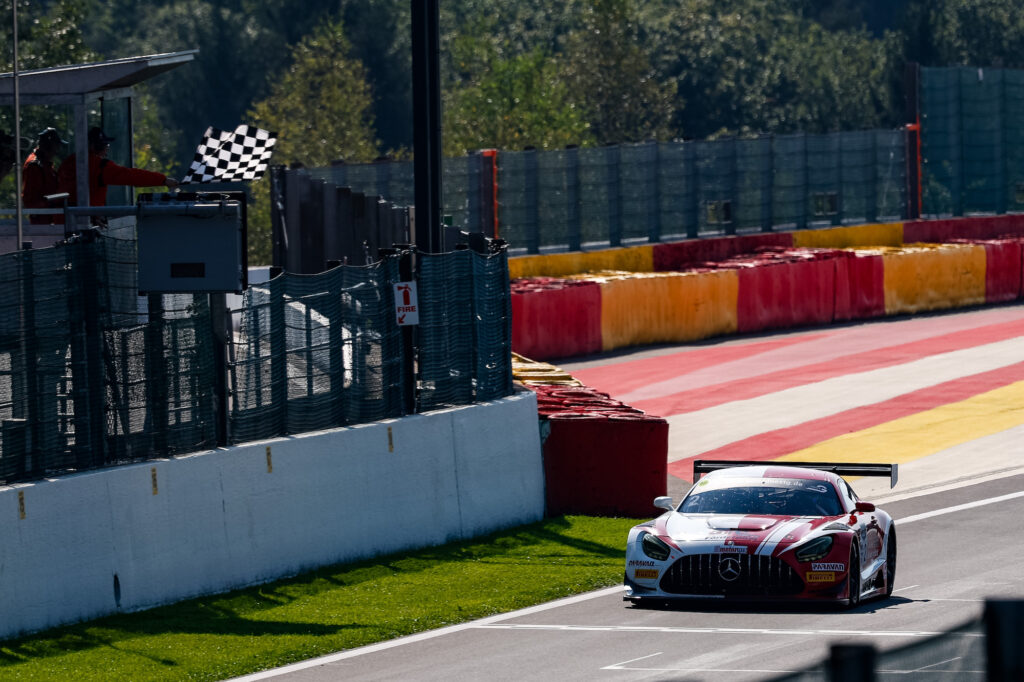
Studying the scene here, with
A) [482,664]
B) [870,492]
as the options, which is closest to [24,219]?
[482,664]

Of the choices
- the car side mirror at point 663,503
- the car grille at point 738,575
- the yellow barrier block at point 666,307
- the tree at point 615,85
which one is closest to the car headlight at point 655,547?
the car grille at point 738,575

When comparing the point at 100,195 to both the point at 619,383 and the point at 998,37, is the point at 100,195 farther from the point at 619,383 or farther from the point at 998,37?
the point at 998,37

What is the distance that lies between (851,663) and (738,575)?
9537 millimetres

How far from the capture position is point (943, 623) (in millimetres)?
13539

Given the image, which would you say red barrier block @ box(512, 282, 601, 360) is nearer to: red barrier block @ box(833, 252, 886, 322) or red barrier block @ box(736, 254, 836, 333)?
red barrier block @ box(736, 254, 836, 333)

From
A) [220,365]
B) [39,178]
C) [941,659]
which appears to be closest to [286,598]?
[220,365]

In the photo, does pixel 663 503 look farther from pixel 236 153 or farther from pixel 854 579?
pixel 236 153

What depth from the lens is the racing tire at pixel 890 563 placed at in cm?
1512

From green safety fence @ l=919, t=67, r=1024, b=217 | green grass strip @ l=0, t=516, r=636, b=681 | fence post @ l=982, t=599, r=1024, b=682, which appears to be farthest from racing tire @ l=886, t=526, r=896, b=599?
green safety fence @ l=919, t=67, r=1024, b=217

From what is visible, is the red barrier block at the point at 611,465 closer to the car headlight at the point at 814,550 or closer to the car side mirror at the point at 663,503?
the car side mirror at the point at 663,503

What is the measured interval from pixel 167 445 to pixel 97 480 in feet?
3.66

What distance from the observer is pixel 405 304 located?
18.3m

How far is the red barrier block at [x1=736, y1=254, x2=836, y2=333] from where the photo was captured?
3425cm

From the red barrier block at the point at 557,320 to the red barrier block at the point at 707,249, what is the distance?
5065 millimetres
